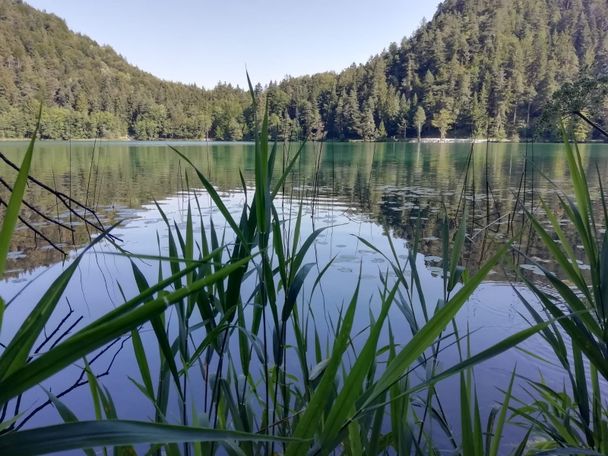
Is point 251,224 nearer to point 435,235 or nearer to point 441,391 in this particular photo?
point 441,391

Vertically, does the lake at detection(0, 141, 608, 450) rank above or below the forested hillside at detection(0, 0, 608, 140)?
below

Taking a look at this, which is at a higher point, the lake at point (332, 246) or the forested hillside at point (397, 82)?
the forested hillside at point (397, 82)

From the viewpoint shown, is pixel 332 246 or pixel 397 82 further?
pixel 397 82

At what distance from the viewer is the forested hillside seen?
6775 centimetres

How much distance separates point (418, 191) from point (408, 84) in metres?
89.3

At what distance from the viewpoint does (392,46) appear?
4985 inches

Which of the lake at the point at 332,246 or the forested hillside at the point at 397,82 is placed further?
the forested hillside at the point at 397,82

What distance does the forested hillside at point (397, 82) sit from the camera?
6775cm

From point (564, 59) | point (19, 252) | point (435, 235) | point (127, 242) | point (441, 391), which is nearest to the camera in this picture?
point (441, 391)

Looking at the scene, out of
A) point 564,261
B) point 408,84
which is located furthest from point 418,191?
point 408,84

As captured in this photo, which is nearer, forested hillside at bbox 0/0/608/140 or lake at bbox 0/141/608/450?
lake at bbox 0/141/608/450

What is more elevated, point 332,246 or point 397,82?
point 397,82

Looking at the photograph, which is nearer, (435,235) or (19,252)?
(19,252)

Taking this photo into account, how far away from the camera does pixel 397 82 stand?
100m
